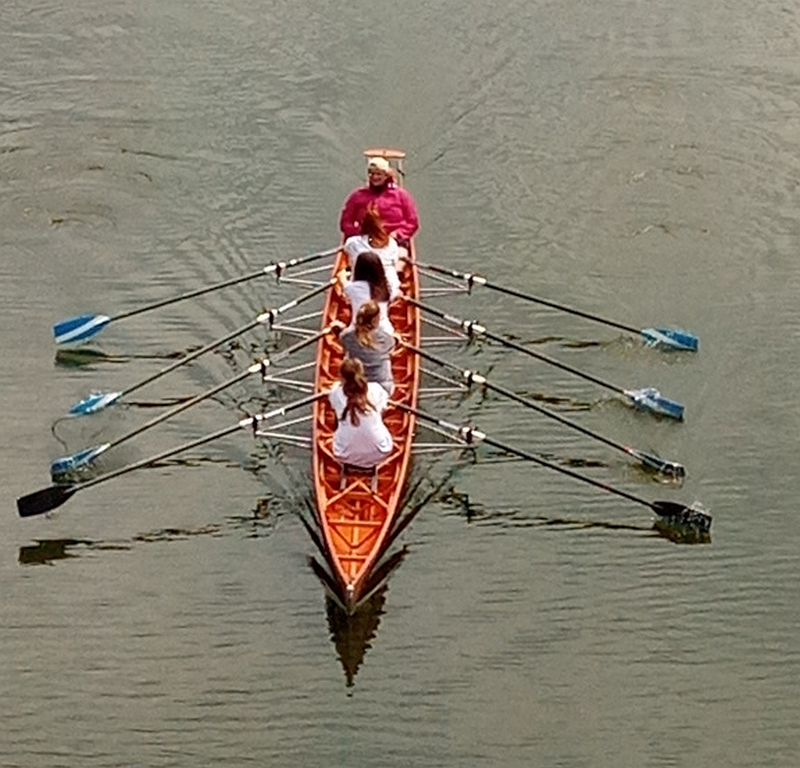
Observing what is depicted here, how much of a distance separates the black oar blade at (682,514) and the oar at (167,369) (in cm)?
406

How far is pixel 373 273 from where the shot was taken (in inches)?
547

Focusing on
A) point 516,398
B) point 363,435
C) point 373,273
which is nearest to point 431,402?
point 516,398

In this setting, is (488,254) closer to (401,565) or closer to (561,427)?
(561,427)

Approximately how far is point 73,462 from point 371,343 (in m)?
3.03

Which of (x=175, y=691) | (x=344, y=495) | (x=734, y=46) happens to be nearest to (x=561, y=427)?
(x=344, y=495)

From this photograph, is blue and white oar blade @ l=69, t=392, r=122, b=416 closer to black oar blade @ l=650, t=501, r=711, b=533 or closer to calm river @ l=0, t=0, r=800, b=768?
calm river @ l=0, t=0, r=800, b=768

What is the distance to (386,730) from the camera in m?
12.1

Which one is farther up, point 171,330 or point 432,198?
point 432,198

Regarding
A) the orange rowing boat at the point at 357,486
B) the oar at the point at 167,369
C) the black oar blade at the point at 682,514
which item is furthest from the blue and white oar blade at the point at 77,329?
the black oar blade at the point at 682,514

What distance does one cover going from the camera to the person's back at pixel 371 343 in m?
13.3

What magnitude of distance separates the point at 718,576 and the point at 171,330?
632 centimetres

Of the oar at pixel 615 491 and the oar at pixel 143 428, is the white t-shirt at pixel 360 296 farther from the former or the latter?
the oar at pixel 615 491

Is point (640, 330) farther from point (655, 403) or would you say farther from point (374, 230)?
point (374, 230)

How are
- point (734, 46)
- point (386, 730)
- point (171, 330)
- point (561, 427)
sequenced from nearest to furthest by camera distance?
point (386, 730), point (561, 427), point (171, 330), point (734, 46)
